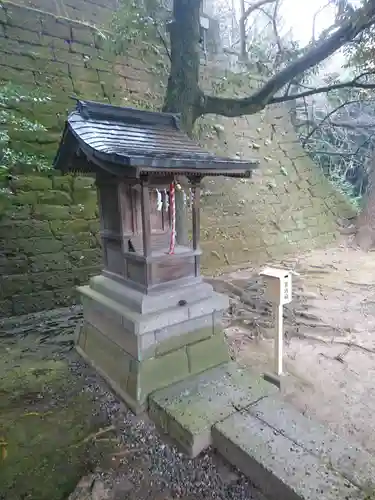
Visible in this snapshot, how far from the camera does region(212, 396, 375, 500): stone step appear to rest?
1710 mm

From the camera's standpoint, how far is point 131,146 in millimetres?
2543

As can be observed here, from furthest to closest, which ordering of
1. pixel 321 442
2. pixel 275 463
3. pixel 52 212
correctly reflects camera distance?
1. pixel 52 212
2. pixel 321 442
3. pixel 275 463

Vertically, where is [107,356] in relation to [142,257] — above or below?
below

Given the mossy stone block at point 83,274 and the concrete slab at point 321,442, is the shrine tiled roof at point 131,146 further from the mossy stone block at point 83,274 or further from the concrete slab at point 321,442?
the mossy stone block at point 83,274

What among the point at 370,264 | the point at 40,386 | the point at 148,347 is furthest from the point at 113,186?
the point at 370,264

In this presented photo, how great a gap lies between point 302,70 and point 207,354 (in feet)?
10.5

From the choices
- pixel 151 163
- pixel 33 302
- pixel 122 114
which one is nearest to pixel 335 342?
pixel 151 163

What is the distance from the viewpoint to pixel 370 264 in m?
6.89

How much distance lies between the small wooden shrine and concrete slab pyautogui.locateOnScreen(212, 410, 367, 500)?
717 mm

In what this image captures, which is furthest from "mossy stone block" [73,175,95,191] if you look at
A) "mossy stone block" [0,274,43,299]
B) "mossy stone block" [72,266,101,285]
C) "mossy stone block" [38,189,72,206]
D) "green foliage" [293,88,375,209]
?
"green foliage" [293,88,375,209]

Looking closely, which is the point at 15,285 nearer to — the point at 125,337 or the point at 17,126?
the point at 17,126

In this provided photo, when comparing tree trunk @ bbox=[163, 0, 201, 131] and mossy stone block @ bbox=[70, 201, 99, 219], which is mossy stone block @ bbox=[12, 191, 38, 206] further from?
tree trunk @ bbox=[163, 0, 201, 131]

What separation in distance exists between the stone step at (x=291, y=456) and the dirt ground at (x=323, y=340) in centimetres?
A: 46

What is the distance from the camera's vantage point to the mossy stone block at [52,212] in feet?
15.1
